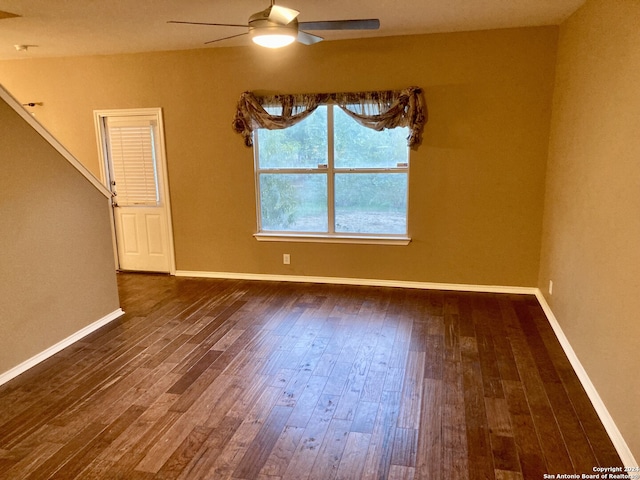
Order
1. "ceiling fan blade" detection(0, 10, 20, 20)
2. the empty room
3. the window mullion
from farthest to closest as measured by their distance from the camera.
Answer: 1. the window mullion
2. "ceiling fan blade" detection(0, 10, 20, 20)
3. the empty room

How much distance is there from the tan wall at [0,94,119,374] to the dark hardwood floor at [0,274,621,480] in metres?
0.25

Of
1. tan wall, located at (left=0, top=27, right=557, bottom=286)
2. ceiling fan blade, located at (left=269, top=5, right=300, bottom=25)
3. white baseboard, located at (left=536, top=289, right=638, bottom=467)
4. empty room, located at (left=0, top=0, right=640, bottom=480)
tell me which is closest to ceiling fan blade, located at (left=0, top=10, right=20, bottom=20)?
empty room, located at (left=0, top=0, right=640, bottom=480)

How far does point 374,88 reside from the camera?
451 cm

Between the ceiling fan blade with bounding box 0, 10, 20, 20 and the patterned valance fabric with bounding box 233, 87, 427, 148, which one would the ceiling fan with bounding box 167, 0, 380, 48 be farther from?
the ceiling fan blade with bounding box 0, 10, 20, 20

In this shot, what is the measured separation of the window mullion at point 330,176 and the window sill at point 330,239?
13 cm

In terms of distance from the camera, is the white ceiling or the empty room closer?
the empty room

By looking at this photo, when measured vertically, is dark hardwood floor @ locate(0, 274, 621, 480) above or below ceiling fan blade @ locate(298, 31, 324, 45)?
below

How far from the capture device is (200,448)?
231 centimetres

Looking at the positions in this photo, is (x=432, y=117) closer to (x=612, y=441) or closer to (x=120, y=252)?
(x=612, y=441)

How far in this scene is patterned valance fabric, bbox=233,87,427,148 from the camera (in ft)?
14.4

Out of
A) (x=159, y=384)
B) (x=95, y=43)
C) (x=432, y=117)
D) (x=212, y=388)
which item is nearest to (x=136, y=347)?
(x=159, y=384)

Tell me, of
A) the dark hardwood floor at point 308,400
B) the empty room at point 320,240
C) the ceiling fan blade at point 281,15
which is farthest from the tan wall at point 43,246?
the ceiling fan blade at point 281,15

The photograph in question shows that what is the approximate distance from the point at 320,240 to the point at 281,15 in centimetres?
264

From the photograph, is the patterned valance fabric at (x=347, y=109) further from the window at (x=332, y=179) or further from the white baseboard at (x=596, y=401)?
the white baseboard at (x=596, y=401)
